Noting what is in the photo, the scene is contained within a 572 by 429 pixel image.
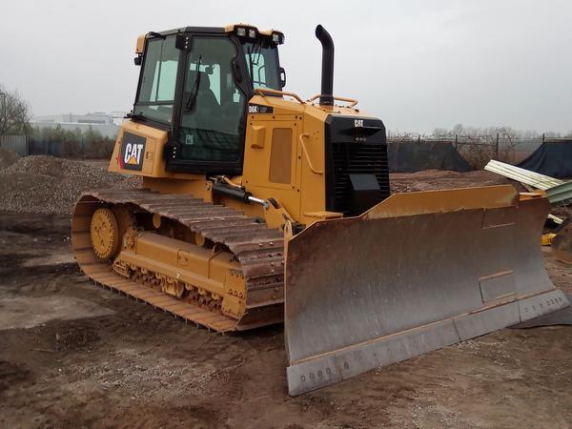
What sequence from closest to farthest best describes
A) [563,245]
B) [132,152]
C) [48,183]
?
[132,152], [563,245], [48,183]

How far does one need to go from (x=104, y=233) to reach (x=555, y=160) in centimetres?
1618

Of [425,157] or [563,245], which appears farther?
[425,157]

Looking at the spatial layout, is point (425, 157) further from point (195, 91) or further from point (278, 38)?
point (195, 91)

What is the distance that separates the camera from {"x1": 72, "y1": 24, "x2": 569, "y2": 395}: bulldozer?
4.54 meters

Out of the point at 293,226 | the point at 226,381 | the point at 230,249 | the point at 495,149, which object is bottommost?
the point at 226,381

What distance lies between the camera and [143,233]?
7.06m

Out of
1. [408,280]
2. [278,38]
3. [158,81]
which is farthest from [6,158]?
[408,280]

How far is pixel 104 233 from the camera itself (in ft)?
24.5

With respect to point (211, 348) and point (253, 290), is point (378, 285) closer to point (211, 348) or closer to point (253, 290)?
point (253, 290)

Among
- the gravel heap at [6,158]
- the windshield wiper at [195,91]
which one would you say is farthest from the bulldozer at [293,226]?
the gravel heap at [6,158]

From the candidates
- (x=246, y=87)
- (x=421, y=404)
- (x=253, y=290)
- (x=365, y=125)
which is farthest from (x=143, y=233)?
(x=421, y=404)

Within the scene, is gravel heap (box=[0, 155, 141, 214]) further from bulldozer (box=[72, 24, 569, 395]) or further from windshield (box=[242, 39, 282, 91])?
windshield (box=[242, 39, 282, 91])

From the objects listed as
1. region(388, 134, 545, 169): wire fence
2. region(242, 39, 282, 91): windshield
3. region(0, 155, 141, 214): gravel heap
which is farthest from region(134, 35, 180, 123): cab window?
region(388, 134, 545, 169): wire fence

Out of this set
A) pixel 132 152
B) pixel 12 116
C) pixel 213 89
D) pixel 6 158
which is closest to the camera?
pixel 213 89
